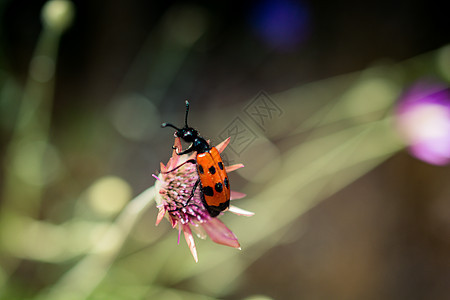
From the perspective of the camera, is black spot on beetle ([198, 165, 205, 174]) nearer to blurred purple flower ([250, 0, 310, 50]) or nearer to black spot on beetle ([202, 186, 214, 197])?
black spot on beetle ([202, 186, 214, 197])

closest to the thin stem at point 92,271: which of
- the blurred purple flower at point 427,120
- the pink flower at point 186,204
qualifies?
the pink flower at point 186,204

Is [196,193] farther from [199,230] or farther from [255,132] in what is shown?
[255,132]

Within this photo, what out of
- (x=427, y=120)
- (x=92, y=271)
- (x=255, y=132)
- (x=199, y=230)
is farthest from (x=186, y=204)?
(x=427, y=120)

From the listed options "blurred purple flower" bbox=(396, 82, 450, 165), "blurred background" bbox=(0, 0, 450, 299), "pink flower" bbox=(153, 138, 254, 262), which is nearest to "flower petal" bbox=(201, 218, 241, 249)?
"pink flower" bbox=(153, 138, 254, 262)

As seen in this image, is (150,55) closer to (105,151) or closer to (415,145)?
(105,151)

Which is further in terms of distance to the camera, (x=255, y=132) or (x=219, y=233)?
(x=255, y=132)

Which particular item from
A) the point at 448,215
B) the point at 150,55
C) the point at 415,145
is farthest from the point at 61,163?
the point at 448,215
